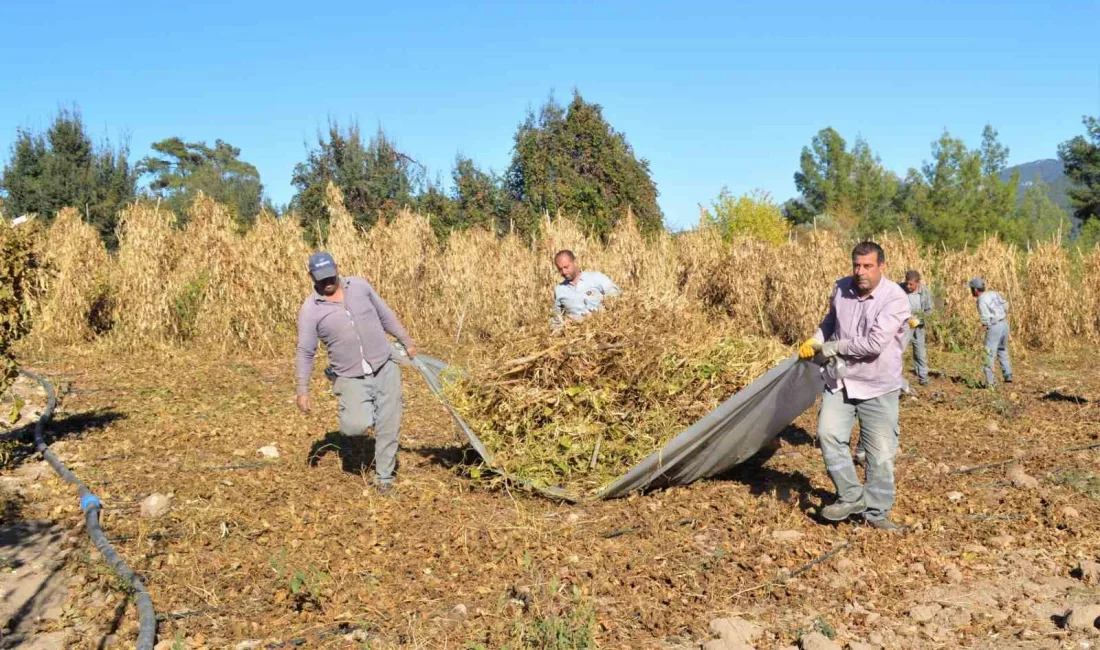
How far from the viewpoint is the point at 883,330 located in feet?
16.8

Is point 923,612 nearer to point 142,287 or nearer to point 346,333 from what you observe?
point 346,333

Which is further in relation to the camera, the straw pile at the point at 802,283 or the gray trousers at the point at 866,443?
the straw pile at the point at 802,283

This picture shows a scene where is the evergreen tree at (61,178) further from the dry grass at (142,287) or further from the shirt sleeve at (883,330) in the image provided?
the shirt sleeve at (883,330)

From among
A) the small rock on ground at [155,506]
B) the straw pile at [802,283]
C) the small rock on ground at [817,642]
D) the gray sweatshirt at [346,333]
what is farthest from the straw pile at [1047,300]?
the small rock on ground at [155,506]

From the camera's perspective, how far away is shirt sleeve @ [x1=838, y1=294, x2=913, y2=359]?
16.8 feet

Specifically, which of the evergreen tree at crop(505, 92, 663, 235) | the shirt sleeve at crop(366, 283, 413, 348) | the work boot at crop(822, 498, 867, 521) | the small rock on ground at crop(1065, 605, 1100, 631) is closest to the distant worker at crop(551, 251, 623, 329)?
the shirt sleeve at crop(366, 283, 413, 348)

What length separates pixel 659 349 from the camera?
6152 mm

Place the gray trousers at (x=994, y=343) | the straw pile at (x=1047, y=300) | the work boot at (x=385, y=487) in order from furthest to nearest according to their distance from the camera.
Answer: the straw pile at (x=1047, y=300), the gray trousers at (x=994, y=343), the work boot at (x=385, y=487)

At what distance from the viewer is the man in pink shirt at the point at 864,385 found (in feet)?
17.0

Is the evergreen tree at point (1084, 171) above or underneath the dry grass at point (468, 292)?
above

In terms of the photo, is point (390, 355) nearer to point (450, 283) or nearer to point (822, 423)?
point (822, 423)

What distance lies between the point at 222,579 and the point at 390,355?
2.09 m

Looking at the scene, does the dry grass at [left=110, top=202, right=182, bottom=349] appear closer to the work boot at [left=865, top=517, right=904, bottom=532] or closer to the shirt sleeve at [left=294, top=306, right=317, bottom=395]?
the shirt sleeve at [left=294, top=306, right=317, bottom=395]

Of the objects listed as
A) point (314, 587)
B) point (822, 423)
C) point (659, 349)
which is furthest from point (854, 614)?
point (314, 587)
